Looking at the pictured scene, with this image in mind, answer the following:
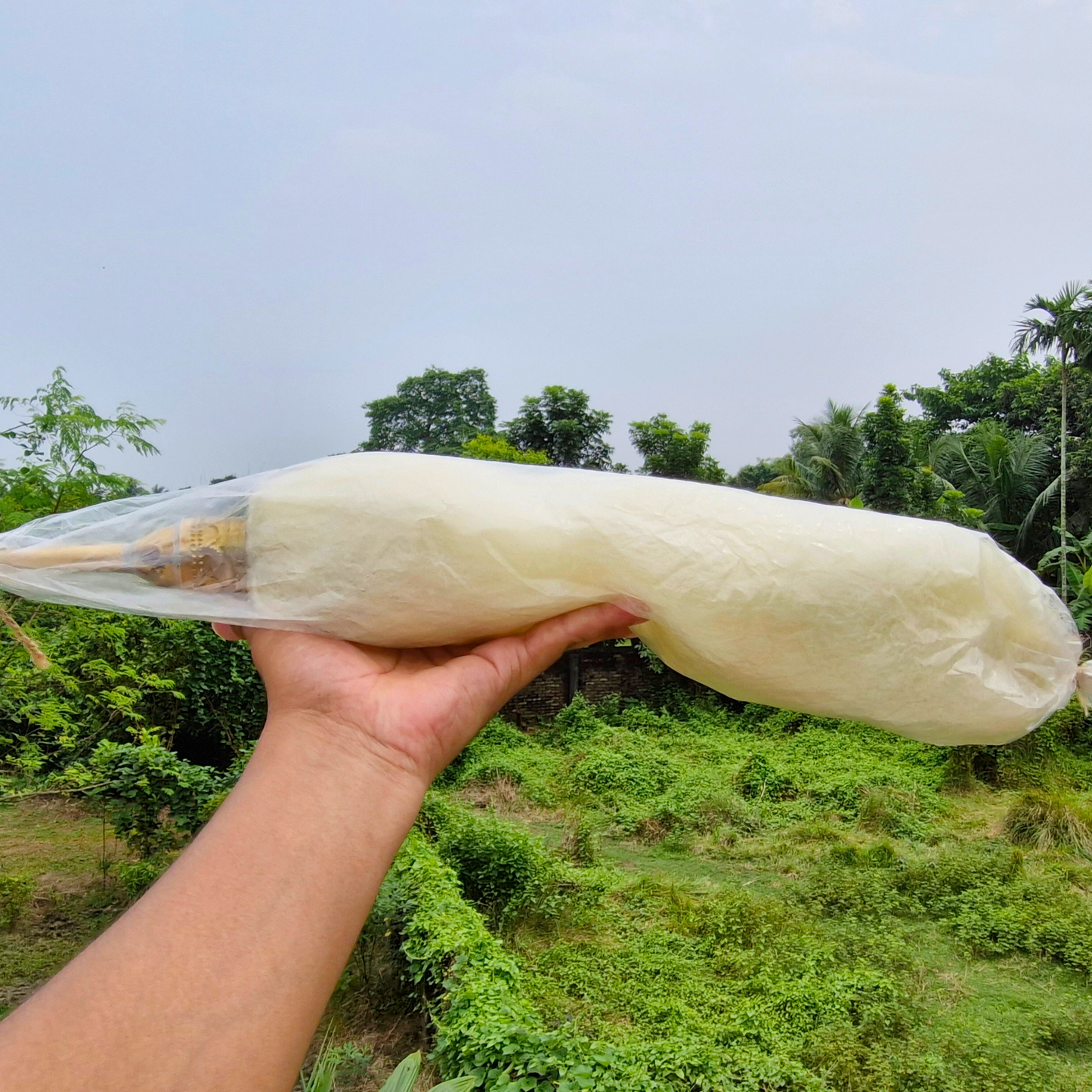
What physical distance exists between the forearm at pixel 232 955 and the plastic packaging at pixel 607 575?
0.35m

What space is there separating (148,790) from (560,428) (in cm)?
1147

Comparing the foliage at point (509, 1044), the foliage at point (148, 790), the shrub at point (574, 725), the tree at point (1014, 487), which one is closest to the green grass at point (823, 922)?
the foliage at point (509, 1044)

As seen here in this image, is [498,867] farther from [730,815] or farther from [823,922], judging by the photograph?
[730,815]

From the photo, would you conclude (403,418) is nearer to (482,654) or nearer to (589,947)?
(589,947)

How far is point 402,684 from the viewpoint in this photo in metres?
0.96

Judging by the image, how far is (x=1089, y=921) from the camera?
5023 millimetres

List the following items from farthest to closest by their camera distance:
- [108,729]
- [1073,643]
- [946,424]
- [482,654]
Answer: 1. [946,424]
2. [108,729]
3. [1073,643]
4. [482,654]

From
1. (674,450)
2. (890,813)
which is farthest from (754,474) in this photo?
(890,813)

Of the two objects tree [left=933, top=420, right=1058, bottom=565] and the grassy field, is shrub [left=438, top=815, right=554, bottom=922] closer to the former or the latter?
the grassy field

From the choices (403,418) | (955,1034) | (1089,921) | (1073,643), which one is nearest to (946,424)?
(403,418)

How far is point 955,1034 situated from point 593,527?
4.09 metres

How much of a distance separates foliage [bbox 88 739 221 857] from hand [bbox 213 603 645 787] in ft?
16.8

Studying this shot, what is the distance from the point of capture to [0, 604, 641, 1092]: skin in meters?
0.58

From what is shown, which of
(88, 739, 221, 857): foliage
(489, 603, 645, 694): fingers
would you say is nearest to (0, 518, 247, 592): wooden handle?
(489, 603, 645, 694): fingers
